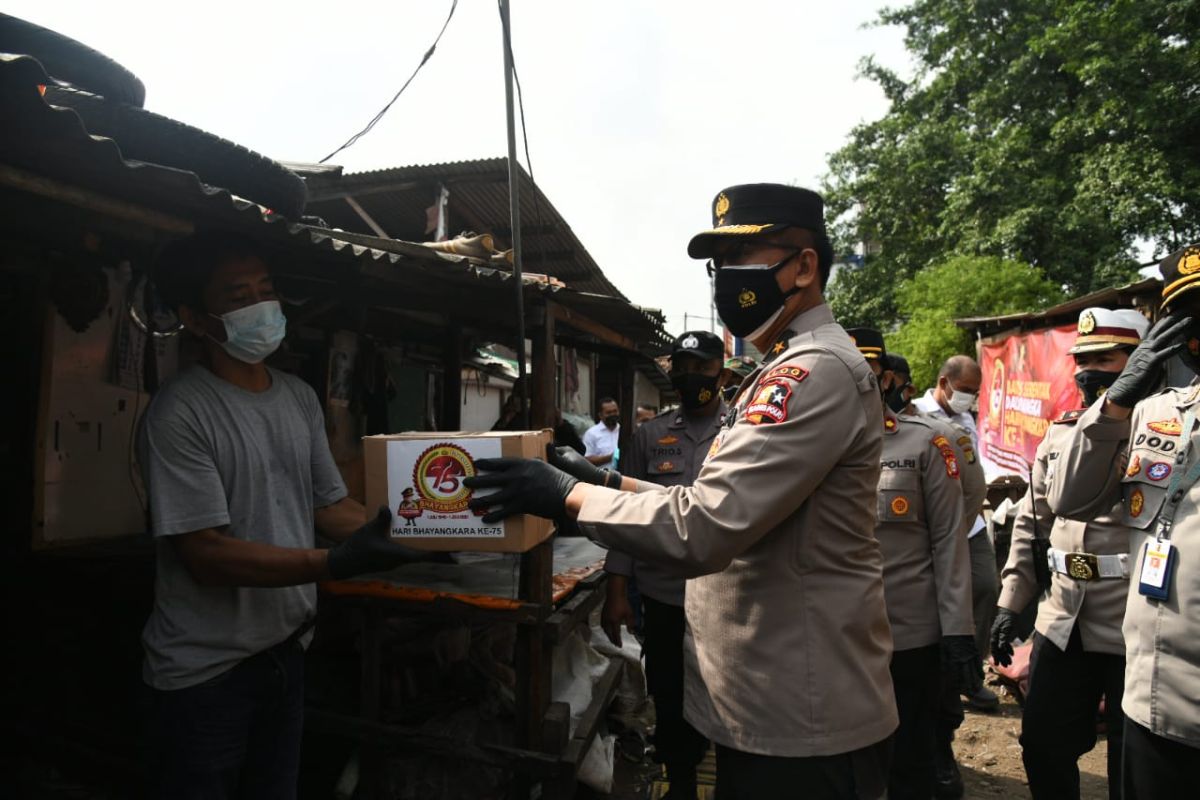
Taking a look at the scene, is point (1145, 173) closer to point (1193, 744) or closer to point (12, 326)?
point (1193, 744)

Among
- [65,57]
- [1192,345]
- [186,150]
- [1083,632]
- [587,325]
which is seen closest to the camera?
[1192,345]

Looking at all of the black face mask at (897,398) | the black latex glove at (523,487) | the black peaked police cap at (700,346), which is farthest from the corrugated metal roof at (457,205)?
the black latex glove at (523,487)

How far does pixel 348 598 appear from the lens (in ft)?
11.4

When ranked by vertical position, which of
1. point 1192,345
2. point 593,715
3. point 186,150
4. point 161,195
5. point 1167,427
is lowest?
point 593,715

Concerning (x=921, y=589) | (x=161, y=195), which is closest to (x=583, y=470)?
(x=161, y=195)

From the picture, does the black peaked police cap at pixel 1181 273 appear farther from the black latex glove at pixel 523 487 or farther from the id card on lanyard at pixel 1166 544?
the black latex glove at pixel 523 487

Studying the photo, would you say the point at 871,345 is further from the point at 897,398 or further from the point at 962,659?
the point at 962,659

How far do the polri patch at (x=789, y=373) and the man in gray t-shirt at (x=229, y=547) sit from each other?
1204 mm

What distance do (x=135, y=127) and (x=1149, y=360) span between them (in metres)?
3.52

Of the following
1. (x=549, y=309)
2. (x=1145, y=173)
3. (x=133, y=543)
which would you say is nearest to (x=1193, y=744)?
(x=549, y=309)

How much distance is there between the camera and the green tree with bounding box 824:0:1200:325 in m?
16.2

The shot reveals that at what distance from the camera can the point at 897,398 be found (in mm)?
4375

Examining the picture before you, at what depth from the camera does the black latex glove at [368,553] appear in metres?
2.01

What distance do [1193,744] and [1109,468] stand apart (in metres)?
1.16
